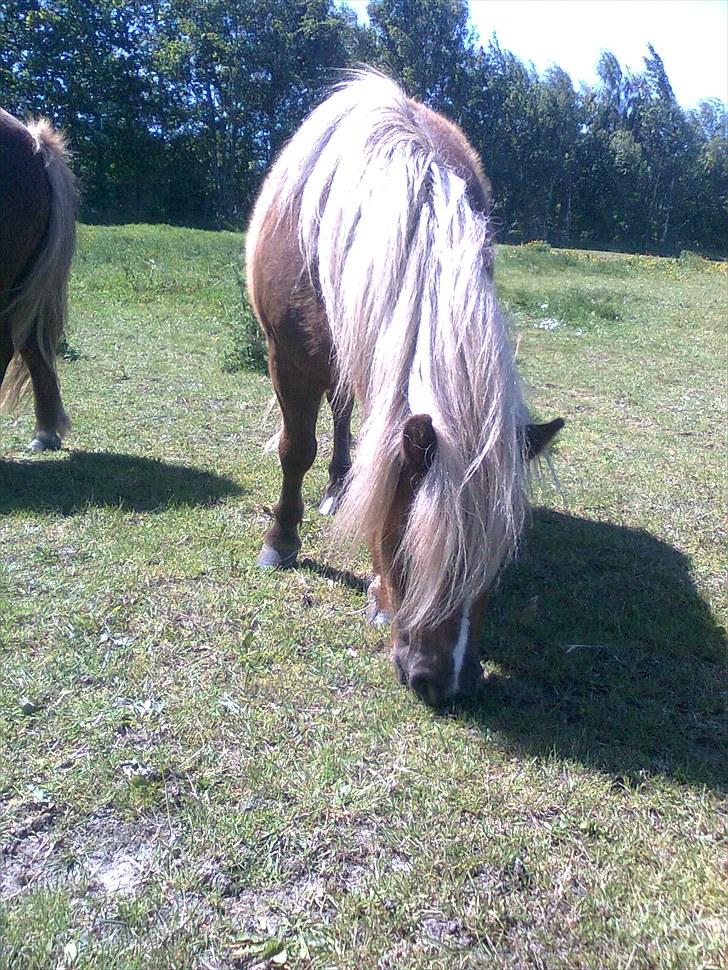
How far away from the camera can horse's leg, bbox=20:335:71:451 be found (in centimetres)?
515

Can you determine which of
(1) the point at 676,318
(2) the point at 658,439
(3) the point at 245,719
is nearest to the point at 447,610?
(3) the point at 245,719

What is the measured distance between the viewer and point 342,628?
11.3 feet

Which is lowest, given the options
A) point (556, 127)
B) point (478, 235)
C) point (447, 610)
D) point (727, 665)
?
point (727, 665)

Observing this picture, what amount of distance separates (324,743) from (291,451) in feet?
5.30

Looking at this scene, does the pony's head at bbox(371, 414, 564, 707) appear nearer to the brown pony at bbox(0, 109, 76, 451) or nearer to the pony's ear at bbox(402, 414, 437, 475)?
the pony's ear at bbox(402, 414, 437, 475)

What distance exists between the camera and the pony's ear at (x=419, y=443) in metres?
2.38

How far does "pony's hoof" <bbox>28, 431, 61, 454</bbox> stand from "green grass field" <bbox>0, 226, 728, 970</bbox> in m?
0.12

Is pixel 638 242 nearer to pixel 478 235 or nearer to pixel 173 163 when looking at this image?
pixel 173 163

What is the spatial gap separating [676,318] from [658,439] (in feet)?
24.5

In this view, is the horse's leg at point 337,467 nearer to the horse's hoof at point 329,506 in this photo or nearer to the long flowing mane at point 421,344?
the horse's hoof at point 329,506

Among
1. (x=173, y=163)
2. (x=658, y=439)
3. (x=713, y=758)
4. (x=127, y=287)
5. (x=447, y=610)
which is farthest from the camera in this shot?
(x=173, y=163)

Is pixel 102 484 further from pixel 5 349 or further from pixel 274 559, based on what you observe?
pixel 274 559

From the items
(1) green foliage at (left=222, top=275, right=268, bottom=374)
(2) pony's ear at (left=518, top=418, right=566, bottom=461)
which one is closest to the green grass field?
(2) pony's ear at (left=518, top=418, right=566, bottom=461)

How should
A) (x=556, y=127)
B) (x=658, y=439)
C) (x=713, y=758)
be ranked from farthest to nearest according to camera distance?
(x=556, y=127) → (x=658, y=439) → (x=713, y=758)
